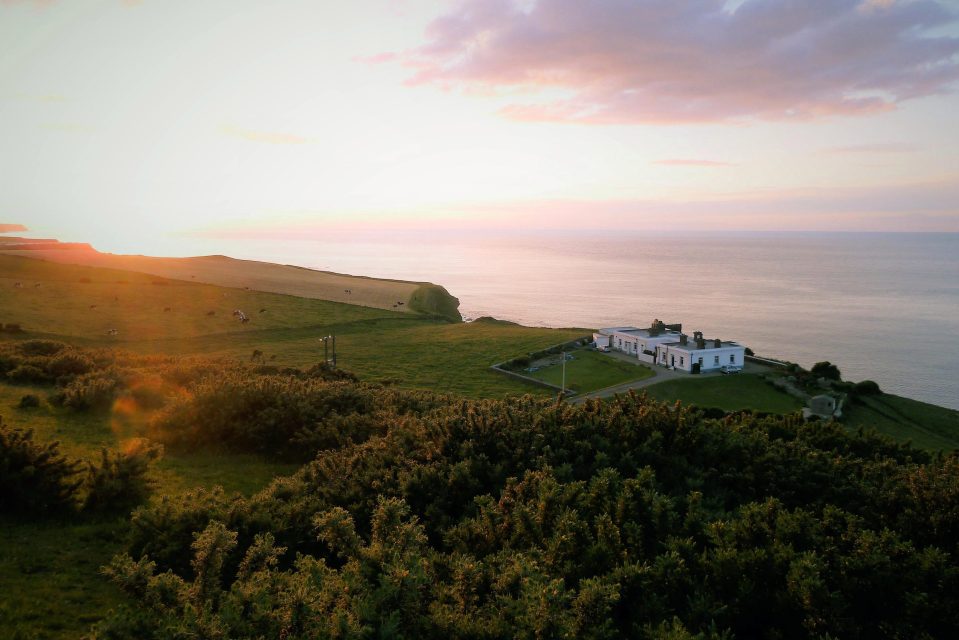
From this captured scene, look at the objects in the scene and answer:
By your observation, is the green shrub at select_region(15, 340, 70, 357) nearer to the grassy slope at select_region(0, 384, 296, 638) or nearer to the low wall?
the grassy slope at select_region(0, 384, 296, 638)

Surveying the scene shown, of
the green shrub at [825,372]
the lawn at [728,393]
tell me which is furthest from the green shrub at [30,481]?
the green shrub at [825,372]

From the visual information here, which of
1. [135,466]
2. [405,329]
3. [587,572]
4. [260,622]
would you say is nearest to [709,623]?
[587,572]

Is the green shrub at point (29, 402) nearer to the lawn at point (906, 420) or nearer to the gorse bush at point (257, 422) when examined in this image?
the gorse bush at point (257, 422)

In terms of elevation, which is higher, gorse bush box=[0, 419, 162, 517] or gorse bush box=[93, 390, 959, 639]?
gorse bush box=[93, 390, 959, 639]

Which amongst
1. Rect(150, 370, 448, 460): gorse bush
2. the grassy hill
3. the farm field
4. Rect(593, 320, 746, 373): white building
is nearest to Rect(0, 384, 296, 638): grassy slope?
Rect(150, 370, 448, 460): gorse bush

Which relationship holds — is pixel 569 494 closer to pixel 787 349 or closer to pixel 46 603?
pixel 46 603

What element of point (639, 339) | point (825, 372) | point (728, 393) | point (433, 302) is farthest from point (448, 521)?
point (433, 302)
